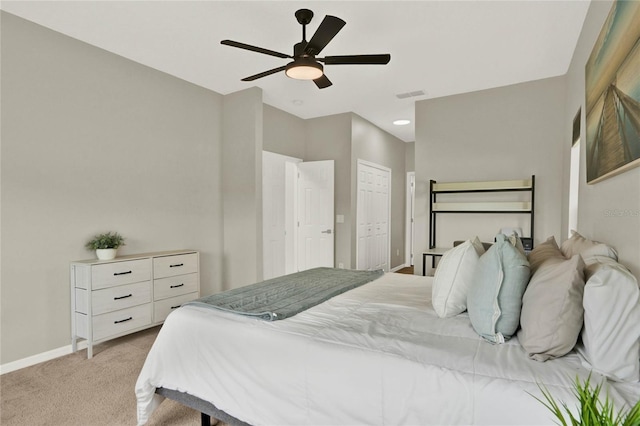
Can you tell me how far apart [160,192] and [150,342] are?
1.55m

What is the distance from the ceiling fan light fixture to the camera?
2482mm

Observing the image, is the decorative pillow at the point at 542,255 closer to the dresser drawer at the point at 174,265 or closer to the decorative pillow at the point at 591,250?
the decorative pillow at the point at 591,250

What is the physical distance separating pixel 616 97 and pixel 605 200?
1.90 ft

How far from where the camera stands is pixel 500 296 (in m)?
1.42

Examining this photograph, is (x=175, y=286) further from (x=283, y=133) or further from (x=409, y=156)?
(x=409, y=156)

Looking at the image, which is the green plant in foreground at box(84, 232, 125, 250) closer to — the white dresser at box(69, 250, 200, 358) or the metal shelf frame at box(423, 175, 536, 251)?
the white dresser at box(69, 250, 200, 358)

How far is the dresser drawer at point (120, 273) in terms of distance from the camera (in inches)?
116

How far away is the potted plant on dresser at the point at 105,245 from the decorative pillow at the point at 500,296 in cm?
305

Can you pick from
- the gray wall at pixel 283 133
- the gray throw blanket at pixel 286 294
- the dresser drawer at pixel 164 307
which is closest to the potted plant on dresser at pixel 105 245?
the dresser drawer at pixel 164 307

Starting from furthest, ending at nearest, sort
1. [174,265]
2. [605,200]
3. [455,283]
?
[174,265] < [605,200] < [455,283]

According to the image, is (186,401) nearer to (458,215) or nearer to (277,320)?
(277,320)

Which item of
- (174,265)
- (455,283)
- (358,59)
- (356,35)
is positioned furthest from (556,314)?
(174,265)

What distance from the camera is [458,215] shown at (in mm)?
4426

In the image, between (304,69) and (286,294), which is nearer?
(286,294)
